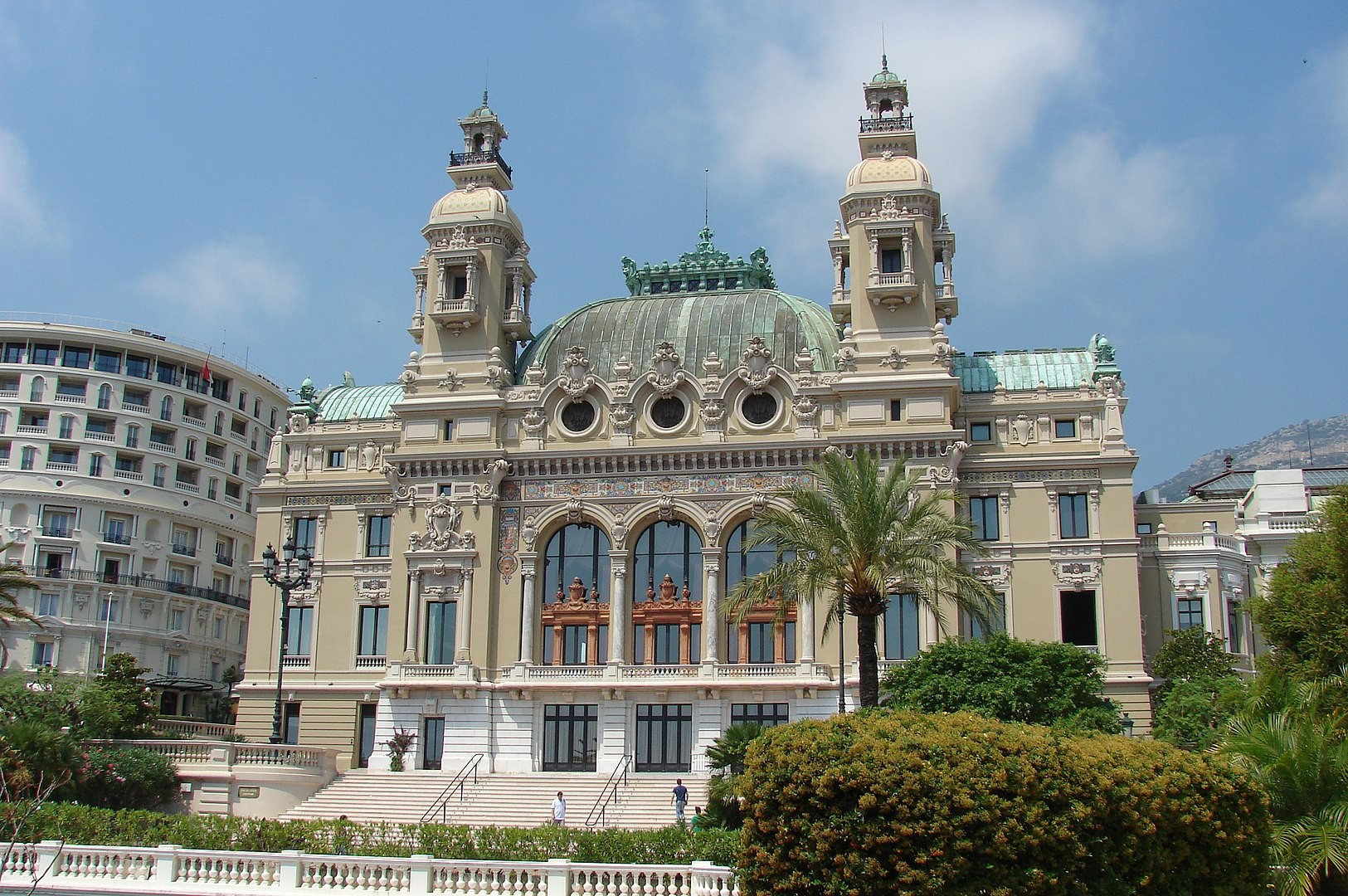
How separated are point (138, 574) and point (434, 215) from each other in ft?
102

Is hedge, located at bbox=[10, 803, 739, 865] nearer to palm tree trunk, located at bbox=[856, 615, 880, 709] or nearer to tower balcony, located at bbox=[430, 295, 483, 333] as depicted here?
palm tree trunk, located at bbox=[856, 615, 880, 709]

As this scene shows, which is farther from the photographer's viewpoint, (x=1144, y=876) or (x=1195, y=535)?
(x=1195, y=535)

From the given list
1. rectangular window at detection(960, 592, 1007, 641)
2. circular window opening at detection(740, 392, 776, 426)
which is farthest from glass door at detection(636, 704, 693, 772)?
circular window opening at detection(740, 392, 776, 426)

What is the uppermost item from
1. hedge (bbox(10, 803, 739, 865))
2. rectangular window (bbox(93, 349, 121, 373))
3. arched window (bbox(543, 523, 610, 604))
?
rectangular window (bbox(93, 349, 121, 373))

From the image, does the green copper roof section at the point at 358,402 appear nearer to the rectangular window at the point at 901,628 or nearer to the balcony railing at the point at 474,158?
the balcony railing at the point at 474,158

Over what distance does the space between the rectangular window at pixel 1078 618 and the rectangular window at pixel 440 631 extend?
25.6 metres

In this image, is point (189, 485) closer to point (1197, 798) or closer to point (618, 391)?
point (618, 391)

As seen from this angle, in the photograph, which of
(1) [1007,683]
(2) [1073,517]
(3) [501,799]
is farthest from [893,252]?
(3) [501,799]

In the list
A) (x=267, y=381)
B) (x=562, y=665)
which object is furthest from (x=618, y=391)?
(x=267, y=381)

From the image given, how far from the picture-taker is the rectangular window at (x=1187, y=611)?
59.0 meters

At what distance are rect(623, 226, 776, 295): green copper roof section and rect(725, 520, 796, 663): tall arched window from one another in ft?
49.8

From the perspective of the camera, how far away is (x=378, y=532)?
211ft

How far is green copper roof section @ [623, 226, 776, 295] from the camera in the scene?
6862 cm

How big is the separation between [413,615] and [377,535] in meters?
5.74
